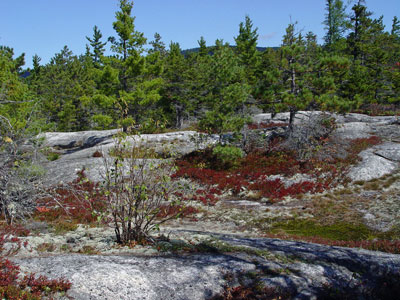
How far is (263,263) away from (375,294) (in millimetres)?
2214

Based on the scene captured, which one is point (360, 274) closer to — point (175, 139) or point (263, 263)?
point (263, 263)

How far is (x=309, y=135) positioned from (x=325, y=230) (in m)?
10.2

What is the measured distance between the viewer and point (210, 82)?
19.4 metres

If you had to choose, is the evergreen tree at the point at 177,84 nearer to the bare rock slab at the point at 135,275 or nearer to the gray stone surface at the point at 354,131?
the gray stone surface at the point at 354,131

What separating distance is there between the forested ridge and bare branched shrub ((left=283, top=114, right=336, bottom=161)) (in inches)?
50.1

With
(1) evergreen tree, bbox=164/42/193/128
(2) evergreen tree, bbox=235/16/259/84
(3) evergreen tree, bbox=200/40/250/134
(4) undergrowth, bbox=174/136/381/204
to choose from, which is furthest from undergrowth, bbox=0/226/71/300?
(2) evergreen tree, bbox=235/16/259/84

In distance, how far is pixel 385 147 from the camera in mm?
19938

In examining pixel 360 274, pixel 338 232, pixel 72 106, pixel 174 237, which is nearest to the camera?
pixel 360 274

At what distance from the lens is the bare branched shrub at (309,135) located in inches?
764

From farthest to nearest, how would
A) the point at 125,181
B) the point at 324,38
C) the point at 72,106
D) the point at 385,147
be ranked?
the point at 324,38 → the point at 72,106 → the point at 385,147 → the point at 125,181

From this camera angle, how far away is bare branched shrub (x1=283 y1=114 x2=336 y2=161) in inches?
764

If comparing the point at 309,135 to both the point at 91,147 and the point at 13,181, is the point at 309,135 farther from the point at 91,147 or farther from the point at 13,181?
the point at 91,147

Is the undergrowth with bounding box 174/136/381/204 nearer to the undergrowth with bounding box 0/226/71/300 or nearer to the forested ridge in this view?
the forested ridge

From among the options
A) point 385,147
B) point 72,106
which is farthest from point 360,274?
point 72,106
